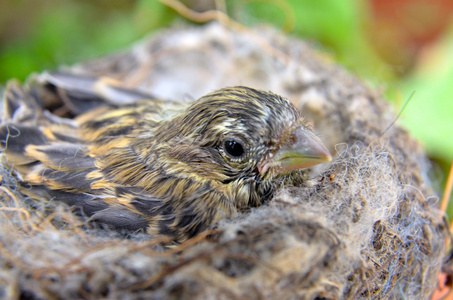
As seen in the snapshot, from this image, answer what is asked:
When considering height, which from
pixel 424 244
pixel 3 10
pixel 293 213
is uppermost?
pixel 3 10

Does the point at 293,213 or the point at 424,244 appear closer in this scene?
the point at 293,213

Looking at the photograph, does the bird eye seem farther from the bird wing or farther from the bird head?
the bird wing

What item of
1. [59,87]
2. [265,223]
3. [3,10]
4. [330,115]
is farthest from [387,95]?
[3,10]

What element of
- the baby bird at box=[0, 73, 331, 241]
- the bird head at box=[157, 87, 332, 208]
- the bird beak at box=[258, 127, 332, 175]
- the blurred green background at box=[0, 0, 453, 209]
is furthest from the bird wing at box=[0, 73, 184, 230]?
the blurred green background at box=[0, 0, 453, 209]

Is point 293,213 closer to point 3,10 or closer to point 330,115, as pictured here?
point 330,115

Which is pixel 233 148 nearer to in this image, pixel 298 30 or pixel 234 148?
pixel 234 148

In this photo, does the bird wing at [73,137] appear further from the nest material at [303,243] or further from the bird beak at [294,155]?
the bird beak at [294,155]

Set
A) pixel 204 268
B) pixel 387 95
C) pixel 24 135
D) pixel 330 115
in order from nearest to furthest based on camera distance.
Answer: pixel 204 268 < pixel 24 135 < pixel 330 115 < pixel 387 95
